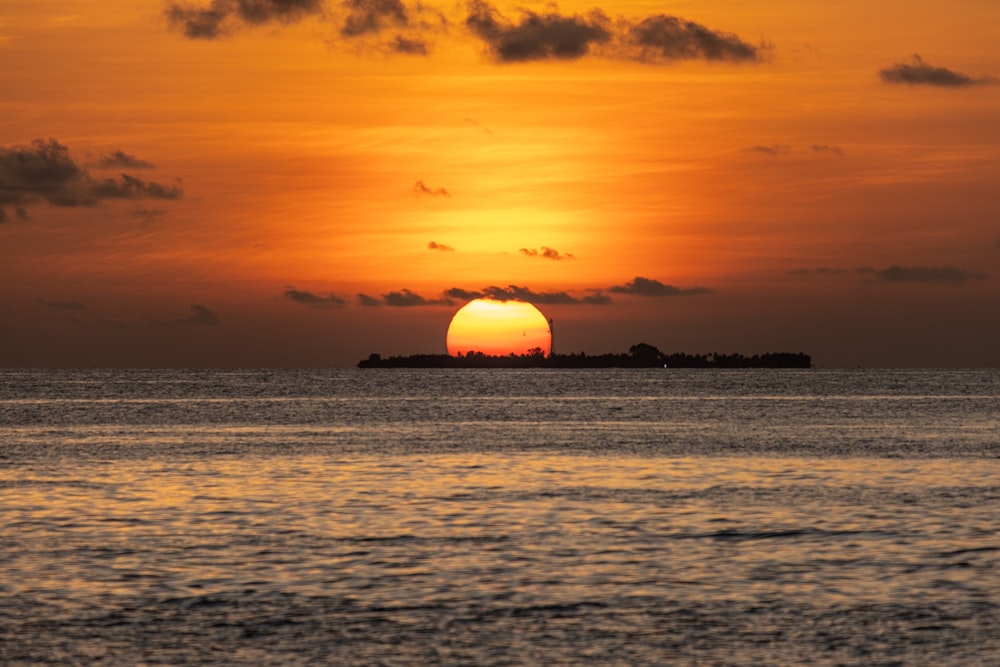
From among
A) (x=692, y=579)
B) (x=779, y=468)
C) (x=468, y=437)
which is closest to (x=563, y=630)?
(x=692, y=579)

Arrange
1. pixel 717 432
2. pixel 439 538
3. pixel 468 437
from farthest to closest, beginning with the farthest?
pixel 717 432, pixel 468 437, pixel 439 538

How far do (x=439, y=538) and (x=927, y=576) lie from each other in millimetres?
12688

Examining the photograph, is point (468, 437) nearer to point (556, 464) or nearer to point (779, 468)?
point (556, 464)

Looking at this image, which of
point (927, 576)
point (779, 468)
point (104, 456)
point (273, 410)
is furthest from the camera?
point (273, 410)

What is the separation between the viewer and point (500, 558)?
31.5 m

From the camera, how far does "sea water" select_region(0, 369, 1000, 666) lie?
2258cm

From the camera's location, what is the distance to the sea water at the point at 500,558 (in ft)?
74.1

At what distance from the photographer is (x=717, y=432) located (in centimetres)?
9350

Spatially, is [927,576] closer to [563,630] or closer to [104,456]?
[563,630]

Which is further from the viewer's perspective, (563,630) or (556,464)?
(556,464)

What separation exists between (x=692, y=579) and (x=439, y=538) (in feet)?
28.7

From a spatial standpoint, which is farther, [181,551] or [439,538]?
[439,538]

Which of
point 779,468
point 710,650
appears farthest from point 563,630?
point 779,468

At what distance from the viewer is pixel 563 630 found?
77.5ft
